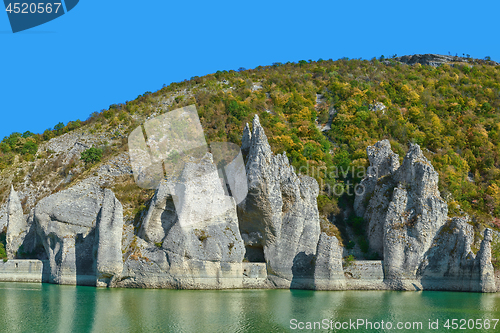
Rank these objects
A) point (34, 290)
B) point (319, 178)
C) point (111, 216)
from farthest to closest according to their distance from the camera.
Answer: point (319, 178) → point (111, 216) → point (34, 290)

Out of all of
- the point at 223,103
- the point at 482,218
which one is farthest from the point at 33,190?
the point at 482,218

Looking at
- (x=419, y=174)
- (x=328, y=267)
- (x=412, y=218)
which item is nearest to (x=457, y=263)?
(x=412, y=218)

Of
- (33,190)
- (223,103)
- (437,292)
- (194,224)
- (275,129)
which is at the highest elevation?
(223,103)

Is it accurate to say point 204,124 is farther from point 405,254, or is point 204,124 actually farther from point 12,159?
point 405,254

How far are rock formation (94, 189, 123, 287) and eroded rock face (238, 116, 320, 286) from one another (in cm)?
945

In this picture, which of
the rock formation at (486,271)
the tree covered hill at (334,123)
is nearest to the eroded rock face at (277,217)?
the tree covered hill at (334,123)

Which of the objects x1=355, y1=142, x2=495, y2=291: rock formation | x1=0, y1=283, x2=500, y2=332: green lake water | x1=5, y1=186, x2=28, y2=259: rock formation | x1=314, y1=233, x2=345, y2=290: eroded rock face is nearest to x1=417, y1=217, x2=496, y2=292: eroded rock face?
x1=355, y1=142, x2=495, y2=291: rock formation

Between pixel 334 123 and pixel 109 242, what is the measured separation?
39.1m

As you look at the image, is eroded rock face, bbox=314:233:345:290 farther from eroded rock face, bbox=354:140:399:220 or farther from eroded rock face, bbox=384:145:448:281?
eroded rock face, bbox=354:140:399:220

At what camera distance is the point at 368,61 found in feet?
306

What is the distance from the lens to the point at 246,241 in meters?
39.1

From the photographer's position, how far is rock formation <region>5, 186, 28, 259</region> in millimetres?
40312

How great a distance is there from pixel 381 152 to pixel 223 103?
25984mm

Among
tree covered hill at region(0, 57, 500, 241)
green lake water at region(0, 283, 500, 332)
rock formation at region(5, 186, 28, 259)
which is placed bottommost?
green lake water at region(0, 283, 500, 332)
